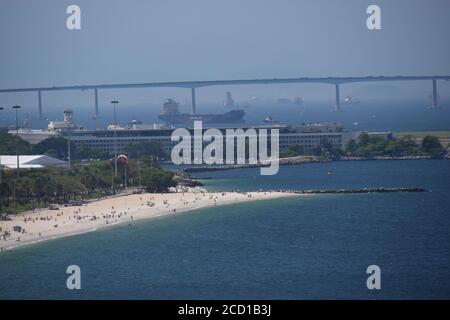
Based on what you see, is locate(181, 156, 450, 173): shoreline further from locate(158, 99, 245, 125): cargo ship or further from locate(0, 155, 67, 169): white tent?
locate(158, 99, 245, 125): cargo ship

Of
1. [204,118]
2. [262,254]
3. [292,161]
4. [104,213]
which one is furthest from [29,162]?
[204,118]

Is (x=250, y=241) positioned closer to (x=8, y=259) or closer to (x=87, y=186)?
(x=8, y=259)

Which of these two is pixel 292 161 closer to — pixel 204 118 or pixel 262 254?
pixel 262 254

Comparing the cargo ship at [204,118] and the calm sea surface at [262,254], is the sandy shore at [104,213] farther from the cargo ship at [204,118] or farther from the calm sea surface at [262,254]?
the cargo ship at [204,118]

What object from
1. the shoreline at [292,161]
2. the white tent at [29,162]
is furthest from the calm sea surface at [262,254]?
the shoreline at [292,161]
